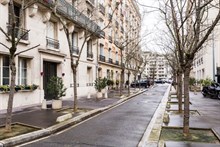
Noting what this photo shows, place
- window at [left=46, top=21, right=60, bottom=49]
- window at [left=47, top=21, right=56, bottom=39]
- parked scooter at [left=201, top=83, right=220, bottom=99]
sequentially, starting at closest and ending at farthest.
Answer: window at [left=46, top=21, right=60, bottom=49] < window at [left=47, top=21, right=56, bottom=39] < parked scooter at [left=201, top=83, right=220, bottom=99]

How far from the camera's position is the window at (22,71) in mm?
17462

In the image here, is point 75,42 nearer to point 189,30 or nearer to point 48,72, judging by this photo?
point 48,72

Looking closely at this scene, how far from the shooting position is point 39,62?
19062mm

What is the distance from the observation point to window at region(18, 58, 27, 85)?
17462 millimetres

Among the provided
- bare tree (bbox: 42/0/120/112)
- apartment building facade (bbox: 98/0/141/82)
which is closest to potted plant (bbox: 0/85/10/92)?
bare tree (bbox: 42/0/120/112)

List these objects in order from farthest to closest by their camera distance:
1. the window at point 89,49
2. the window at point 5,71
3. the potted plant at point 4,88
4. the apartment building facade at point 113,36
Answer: the apartment building facade at point 113,36
the window at point 89,49
the window at point 5,71
the potted plant at point 4,88

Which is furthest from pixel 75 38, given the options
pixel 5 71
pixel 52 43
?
pixel 5 71

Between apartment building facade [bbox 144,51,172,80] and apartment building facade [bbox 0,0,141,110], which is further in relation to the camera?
apartment building facade [bbox 144,51,172,80]

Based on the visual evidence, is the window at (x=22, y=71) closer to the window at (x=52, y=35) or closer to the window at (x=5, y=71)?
the window at (x=5, y=71)

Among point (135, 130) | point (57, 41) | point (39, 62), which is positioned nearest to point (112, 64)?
point (57, 41)

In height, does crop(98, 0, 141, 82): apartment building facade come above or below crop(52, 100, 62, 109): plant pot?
above

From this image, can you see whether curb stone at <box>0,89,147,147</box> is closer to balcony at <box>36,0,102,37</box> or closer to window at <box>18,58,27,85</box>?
window at <box>18,58,27,85</box>

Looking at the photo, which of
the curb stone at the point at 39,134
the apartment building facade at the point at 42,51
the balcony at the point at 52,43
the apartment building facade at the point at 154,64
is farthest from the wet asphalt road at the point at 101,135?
the apartment building facade at the point at 154,64

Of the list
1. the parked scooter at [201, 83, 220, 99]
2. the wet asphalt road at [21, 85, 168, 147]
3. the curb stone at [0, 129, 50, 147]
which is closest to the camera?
the curb stone at [0, 129, 50, 147]
